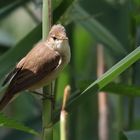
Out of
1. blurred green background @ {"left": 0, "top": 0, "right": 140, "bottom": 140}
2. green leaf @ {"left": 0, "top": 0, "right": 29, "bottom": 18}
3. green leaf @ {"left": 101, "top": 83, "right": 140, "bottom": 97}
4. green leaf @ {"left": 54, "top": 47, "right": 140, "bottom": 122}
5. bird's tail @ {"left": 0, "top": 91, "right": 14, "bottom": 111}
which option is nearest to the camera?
green leaf @ {"left": 54, "top": 47, "right": 140, "bottom": 122}

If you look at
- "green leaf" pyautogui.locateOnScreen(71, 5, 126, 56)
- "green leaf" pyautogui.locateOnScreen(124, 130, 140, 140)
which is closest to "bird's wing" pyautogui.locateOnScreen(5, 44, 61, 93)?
"green leaf" pyautogui.locateOnScreen(71, 5, 126, 56)

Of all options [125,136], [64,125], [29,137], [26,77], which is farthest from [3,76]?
[64,125]

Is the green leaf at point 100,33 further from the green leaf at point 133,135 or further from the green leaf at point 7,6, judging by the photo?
the green leaf at point 133,135

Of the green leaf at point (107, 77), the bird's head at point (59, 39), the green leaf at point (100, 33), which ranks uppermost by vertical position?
the green leaf at point (100, 33)

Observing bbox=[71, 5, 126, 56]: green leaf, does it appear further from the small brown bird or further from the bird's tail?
the bird's tail

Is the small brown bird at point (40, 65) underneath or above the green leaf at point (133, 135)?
above

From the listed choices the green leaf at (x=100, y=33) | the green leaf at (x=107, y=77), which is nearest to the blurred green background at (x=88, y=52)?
the green leaf at (x=100, y=33)

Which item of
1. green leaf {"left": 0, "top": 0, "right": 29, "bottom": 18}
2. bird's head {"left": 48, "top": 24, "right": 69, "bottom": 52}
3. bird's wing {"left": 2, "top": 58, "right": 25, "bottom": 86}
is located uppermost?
green leaf {"left": 0, "top": 0, "right": 29, "bottom": 18}
